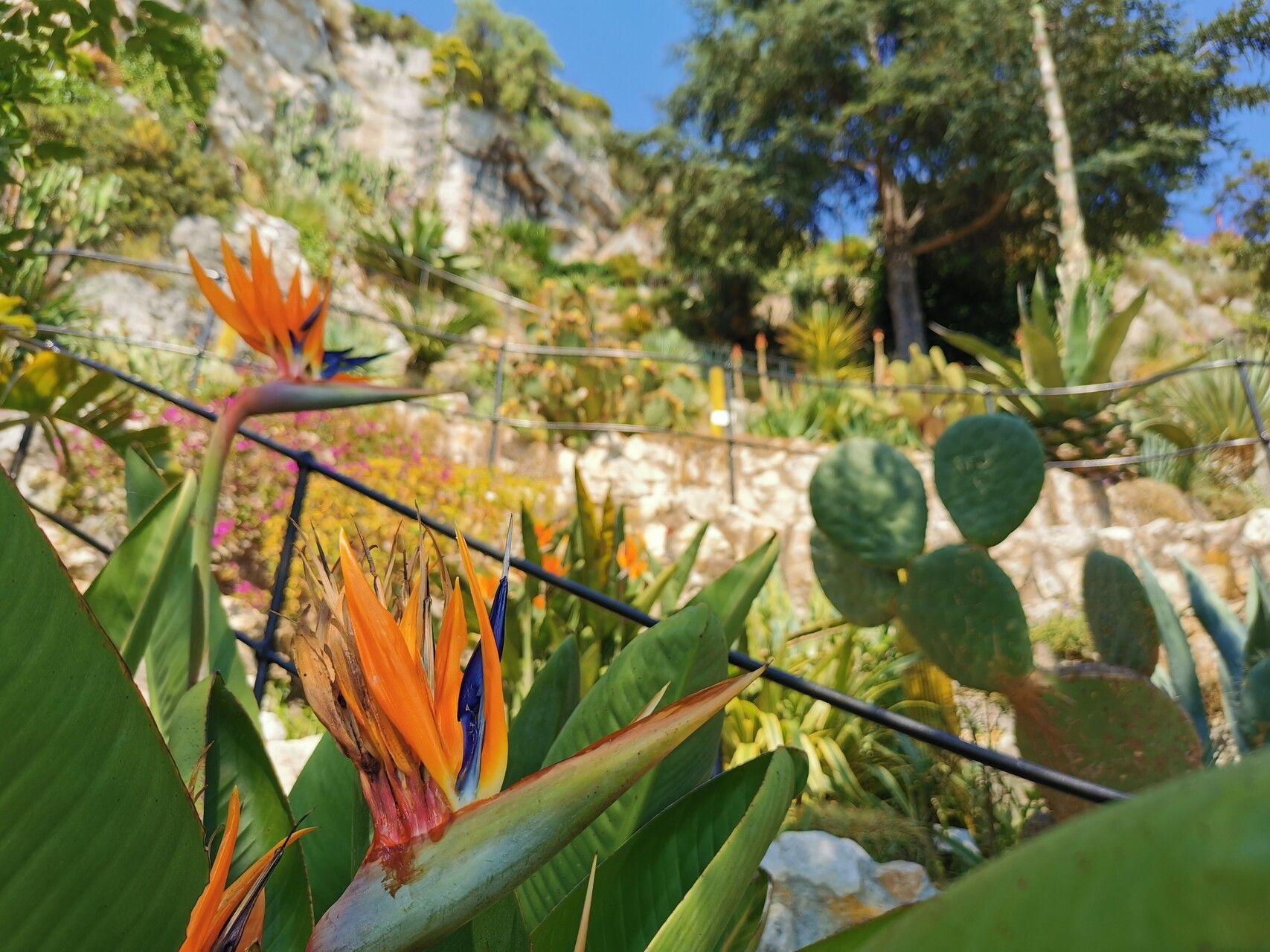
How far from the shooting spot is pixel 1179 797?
219 millimetres

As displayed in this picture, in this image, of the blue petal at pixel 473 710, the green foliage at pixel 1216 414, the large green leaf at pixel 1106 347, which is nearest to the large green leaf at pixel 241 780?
the blue petal at pixel 473 710

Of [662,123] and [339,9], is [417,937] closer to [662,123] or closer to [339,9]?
[662,123]

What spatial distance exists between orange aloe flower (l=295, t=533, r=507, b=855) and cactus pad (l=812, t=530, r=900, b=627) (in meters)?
1.34

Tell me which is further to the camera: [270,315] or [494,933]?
[270,315]

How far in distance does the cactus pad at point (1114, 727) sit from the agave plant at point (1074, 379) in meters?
4.43

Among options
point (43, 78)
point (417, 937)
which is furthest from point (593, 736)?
point (43, 78)

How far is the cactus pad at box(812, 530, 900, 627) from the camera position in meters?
1.65

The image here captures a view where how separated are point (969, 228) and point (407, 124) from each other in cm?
1145

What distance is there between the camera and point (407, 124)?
17.1 meters

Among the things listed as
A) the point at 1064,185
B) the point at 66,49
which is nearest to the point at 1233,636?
the point at 66,49

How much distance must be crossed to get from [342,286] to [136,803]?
452 inches

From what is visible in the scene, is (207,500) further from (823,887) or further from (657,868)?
(823,887)

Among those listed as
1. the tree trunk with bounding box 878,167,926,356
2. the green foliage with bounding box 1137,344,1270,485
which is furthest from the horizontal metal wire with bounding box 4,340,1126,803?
the tree trunk with bounding box 878,167,926,356

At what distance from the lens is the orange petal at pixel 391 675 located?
1.27 feet
